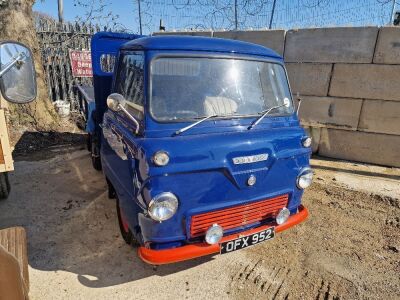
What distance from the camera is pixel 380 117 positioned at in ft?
18.1

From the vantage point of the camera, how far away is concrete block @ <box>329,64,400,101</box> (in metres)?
5.32

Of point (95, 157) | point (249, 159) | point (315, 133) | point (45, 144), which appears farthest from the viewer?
point (45, 144)

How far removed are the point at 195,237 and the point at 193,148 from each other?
0.76 m

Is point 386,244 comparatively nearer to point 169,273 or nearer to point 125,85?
point 169,273

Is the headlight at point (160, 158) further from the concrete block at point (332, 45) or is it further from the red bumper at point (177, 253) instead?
the concrete block at point (332, 45)

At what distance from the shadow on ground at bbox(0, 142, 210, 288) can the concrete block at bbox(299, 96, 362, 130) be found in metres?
4.05

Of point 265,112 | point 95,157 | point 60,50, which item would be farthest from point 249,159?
point 60,50

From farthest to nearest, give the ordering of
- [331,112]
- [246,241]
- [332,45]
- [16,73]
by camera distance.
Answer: [331,112] → [332,45] → [246,241] → [16,73]

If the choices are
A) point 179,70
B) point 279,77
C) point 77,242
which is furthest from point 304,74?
point 77,242

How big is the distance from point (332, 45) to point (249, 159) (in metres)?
4.23

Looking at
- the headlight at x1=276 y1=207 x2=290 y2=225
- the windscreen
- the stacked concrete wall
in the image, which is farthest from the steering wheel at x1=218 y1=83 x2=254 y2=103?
the stacked concrete wall

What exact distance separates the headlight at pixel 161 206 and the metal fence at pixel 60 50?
280 inches

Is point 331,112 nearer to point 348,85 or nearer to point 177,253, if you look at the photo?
point 348,85

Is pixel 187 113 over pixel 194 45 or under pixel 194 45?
under
